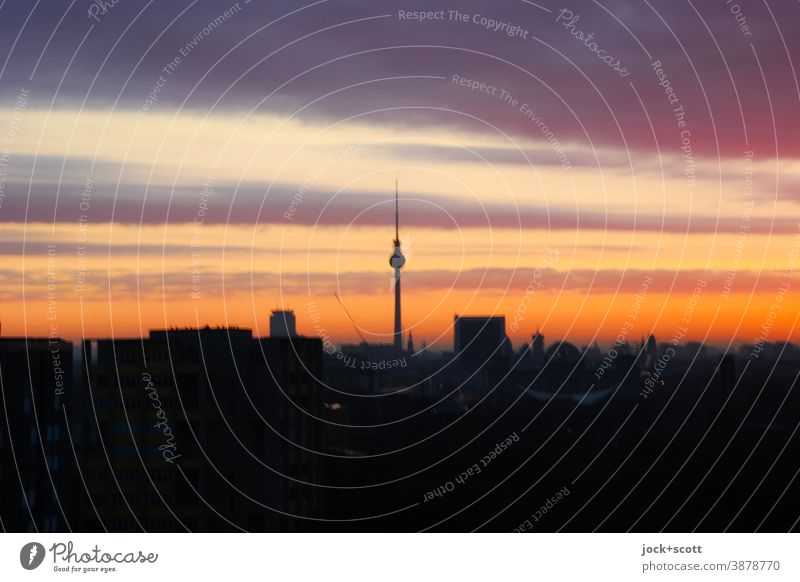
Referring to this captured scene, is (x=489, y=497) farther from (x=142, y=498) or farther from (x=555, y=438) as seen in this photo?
(x=142, y=498)

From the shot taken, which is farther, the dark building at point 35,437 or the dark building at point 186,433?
the dark building at point 186,433
